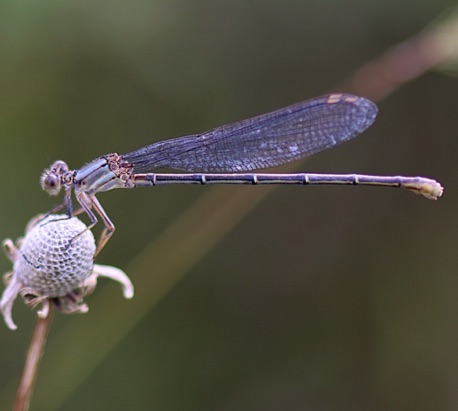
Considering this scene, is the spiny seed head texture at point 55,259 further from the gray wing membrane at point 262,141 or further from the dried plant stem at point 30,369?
the gray wing membrane at point 262,141

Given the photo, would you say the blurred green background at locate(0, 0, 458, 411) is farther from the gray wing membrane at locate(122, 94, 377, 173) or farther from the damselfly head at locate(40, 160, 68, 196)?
the damselfly head at locate(40, 160, 68, 196)

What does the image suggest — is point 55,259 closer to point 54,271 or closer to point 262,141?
point 54,271

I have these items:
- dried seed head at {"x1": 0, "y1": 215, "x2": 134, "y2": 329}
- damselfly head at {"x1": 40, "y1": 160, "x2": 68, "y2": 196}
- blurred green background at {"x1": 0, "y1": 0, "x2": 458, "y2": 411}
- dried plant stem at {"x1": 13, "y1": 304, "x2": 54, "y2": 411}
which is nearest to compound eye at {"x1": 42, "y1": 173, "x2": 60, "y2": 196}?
damselfly head at {"x1": 40, "y1": 160, "x2": 68, "y2": 196}

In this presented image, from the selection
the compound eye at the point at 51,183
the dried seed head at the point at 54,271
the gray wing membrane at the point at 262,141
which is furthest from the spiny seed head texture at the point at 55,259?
the gray wing membrane at the point at 262,141

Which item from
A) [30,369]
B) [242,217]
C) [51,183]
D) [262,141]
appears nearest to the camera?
[30,369]

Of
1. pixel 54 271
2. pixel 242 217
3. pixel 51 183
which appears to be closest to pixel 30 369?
pixel 54 271

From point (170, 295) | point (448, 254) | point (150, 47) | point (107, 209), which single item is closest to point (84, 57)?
point (150, 47)
